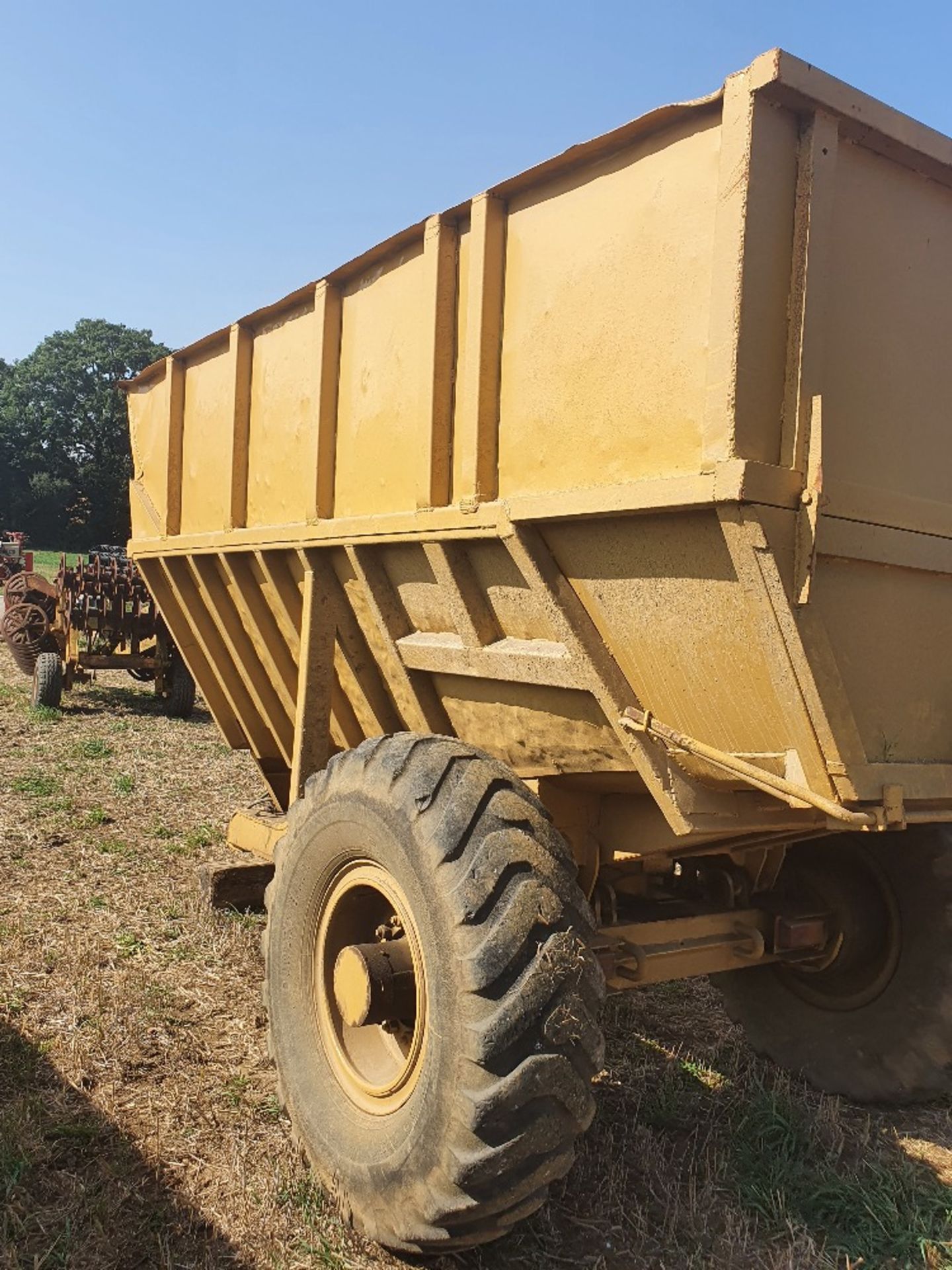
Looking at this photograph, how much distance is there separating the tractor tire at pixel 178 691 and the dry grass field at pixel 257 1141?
6.94m

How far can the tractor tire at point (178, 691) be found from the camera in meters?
12.3

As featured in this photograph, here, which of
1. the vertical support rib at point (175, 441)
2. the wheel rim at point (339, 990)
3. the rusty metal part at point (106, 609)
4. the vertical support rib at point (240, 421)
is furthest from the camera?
Answer: the rusty metal part at point (106, 609)

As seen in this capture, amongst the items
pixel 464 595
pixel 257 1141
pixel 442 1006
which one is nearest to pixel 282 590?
pixel 464 595

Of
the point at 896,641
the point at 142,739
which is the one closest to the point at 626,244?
the point at 896,641

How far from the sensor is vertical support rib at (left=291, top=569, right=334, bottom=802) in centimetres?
391

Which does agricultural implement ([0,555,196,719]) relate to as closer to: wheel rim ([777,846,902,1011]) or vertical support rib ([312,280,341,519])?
vertical support rib ([312,280,341,519])

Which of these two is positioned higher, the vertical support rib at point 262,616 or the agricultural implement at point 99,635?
the vertical support rib at point 262,616

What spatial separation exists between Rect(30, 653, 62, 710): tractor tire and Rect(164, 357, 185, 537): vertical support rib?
7097mm

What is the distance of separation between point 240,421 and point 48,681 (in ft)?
27.4

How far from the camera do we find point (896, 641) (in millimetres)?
2582

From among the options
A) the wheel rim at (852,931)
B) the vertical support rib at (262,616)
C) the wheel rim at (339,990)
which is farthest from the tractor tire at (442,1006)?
the wheel rim at (852,931)

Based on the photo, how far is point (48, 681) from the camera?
1181cm

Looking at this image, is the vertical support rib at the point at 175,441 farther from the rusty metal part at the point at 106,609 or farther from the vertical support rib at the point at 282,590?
the rusty metal part at the point at 106,609

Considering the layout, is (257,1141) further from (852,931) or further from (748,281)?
(748,281)
